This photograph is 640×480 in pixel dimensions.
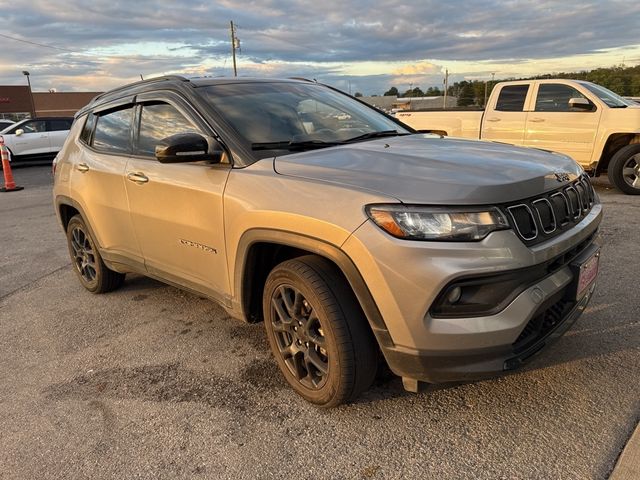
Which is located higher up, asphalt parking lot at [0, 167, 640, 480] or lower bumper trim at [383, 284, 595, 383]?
lower bumper trim at [383, 284, 595, 383]

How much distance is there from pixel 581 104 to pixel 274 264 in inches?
300

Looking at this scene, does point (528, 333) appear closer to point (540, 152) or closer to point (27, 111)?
point (540, 152)

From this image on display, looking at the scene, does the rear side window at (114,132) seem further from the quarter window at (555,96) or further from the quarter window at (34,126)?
the quarter window at (34,126)

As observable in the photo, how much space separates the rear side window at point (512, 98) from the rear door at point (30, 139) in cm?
1475

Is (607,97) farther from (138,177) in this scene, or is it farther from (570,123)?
(138,177)

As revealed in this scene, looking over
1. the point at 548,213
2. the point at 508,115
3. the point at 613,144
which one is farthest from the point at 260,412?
the point at 508,115

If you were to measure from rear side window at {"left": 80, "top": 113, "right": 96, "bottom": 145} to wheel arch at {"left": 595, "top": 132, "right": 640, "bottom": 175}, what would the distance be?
792cm

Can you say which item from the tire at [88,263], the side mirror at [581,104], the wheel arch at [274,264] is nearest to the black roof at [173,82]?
the tire at [88,263]

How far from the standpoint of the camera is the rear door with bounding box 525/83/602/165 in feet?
28.6

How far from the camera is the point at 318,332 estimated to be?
2.67 metres

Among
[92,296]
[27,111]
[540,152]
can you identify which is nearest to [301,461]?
[540,152]

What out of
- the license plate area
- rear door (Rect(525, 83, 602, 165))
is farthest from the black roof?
rear door (Rect(525, 83, 602, 165))

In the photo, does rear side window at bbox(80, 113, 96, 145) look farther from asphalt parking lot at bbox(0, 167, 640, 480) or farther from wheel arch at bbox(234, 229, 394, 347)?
wheel arch at bbox(234, 229, 394, 347)

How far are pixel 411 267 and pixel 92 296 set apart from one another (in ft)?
11.9
